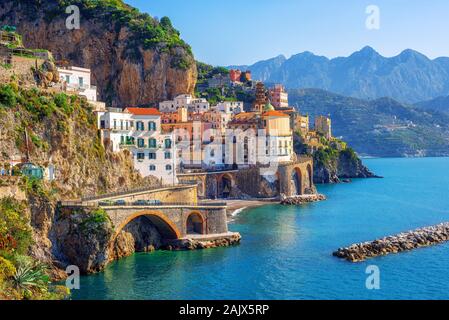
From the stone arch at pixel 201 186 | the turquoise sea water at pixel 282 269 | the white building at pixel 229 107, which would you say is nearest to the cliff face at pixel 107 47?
the white building at pixel 229 107

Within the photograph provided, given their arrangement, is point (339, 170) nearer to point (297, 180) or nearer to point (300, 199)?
point (297, 180)

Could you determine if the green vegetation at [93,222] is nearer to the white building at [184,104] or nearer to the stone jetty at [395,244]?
the stone jetty at [395,244]

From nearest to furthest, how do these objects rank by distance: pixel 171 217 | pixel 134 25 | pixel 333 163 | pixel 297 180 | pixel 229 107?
pixel 171 217
pixel 297 180
pixel 134 25
pixel 229 107
pixel 333 163

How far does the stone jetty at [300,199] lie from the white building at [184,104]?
1208 inches

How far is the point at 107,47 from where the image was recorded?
124688 mm

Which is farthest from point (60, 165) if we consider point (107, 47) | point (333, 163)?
point (333, 163)

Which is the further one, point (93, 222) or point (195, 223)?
point (195, 223)

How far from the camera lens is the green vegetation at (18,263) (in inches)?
1519

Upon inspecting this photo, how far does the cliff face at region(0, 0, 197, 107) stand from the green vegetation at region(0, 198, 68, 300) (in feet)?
258

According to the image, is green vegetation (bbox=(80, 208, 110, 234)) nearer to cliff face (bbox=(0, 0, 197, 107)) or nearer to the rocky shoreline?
the rocky shoreline

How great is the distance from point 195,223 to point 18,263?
1023 inches

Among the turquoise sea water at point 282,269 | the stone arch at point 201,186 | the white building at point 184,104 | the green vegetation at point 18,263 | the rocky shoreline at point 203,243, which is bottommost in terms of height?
the turquoise sea water at point 282,269

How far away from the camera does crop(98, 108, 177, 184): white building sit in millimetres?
68625
